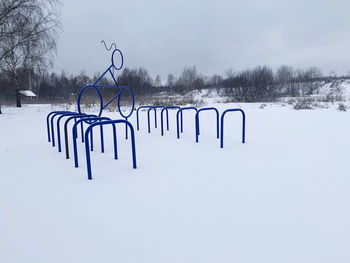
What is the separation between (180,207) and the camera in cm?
192

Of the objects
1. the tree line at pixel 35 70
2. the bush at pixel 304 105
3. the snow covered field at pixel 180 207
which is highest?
the tree line at pixel 35 70

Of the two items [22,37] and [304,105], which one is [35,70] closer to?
[22,37]

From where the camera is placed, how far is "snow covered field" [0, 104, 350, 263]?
141 cm

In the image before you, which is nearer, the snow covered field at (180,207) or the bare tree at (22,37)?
the snow covered field at (180,207)

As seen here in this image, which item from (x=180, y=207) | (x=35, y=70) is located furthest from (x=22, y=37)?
(x=180, y=207)

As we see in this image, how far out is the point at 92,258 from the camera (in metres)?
1.35

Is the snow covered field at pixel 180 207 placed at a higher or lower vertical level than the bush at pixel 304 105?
lower

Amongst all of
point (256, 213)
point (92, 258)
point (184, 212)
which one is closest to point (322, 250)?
point (256, 213)

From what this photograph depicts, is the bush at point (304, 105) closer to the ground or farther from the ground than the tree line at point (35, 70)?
closer to the ground

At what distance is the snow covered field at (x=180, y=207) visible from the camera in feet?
4.63

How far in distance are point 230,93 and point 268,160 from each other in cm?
1387

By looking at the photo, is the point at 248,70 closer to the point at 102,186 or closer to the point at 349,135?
the point at 349,135

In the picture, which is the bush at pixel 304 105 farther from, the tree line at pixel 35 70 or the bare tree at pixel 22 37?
the bare tree at pixel 22 37

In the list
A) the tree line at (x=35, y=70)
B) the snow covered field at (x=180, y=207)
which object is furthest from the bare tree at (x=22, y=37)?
the snow covered field at (x=180, y=207)
